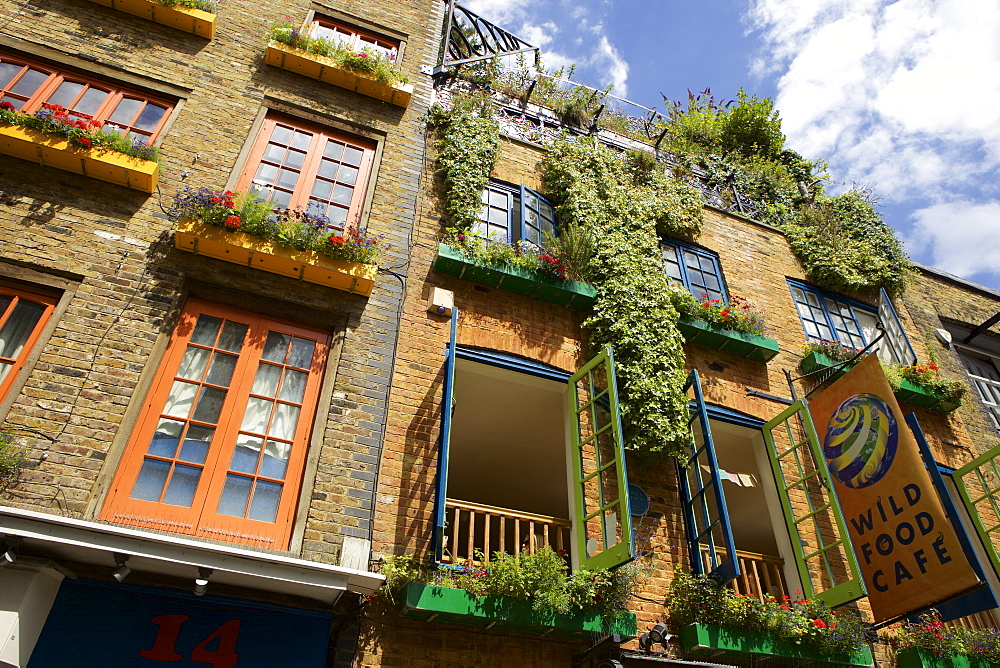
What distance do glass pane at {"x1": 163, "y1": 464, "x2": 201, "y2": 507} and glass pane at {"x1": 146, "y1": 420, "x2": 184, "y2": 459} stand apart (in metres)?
0.18

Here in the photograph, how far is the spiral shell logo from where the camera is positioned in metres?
7.32

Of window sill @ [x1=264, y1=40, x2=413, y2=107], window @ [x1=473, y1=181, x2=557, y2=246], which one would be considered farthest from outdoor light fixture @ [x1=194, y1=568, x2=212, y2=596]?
window sill @ [x1=264, y1=40, x2=413, y2=107]

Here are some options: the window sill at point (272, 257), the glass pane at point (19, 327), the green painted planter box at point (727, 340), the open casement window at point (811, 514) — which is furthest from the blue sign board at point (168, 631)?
the green painted planter box at point (727, 340)

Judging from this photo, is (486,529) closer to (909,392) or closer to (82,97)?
(82,97)

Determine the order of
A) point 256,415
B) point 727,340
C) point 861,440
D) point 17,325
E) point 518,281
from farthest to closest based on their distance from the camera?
point 727,340
point 518,281
point 861,440
point 256,415
point 17,325

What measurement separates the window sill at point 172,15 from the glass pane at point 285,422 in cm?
590

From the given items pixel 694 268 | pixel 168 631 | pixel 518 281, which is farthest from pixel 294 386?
pixel 694 268

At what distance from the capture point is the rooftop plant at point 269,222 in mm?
7051

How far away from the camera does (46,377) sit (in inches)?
227

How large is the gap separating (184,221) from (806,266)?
1033 cm

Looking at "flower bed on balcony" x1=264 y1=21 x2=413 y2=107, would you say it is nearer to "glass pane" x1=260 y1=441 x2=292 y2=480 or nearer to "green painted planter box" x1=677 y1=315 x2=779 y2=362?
"green painted planter box" x1=677 y1=315 x2=779 y2=362

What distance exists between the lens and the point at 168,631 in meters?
5.05

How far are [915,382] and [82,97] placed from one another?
12.4 metres

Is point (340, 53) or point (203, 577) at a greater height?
point (340, 53)
